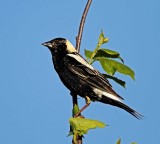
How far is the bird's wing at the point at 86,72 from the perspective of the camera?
4.85 metres

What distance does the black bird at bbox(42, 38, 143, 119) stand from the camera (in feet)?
15.9

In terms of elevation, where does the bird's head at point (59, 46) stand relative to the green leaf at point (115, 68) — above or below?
above

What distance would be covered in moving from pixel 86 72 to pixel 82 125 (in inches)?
109

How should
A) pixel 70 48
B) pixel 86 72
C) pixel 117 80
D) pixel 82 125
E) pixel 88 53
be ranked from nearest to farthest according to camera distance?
pixel 82 125 → pixel 117 80 → pixel 88 53 → pixel 86 72 → pixel 70 48

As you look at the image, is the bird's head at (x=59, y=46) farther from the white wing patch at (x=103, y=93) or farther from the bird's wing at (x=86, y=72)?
the white wing patch at (x=103, y=93)

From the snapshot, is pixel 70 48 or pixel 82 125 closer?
pixel 82 125

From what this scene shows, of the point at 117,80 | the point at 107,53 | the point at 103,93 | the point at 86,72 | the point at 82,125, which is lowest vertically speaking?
the point at 82,125

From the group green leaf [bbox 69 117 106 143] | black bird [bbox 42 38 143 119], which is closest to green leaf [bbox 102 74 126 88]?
green leaf [bbox 69 117 106 143]

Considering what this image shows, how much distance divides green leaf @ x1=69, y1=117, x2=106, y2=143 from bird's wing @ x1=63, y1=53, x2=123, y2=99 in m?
2.44

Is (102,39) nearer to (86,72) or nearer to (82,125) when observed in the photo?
(82,125)

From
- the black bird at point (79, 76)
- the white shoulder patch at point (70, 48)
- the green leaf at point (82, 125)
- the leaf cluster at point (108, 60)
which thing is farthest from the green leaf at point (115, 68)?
the white shoulder patch at point (70, 48)

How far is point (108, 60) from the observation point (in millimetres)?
3127

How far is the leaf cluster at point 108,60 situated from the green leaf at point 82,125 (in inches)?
31.2

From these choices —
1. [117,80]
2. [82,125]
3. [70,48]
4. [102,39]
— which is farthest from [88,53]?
[70,48]
